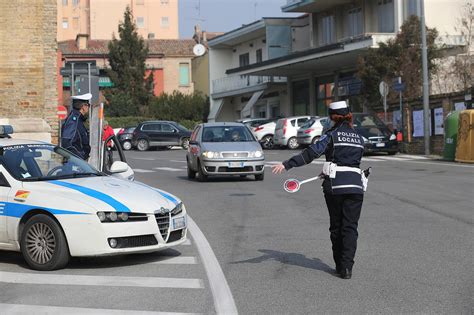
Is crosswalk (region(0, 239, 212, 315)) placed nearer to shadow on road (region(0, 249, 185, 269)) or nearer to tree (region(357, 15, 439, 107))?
shadow on road (region(0, 249, 185, 269))

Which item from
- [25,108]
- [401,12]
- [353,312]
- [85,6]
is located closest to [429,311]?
[353,312]

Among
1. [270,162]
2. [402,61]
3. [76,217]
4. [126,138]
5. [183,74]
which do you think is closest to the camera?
[76,217]

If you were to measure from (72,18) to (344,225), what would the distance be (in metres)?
92.3

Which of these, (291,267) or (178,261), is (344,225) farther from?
(178,261)

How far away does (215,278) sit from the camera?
26.0 feet

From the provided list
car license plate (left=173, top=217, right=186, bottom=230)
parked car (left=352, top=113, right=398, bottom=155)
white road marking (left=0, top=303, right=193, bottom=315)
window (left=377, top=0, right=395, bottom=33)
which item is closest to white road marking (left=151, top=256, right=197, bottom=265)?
car license plate (left=173, top=217, right=186, bottom=230)

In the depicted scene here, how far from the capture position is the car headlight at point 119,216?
8.32m

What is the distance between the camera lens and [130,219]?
27.8 ft

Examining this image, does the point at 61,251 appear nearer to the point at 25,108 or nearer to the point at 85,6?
the point at 25,108

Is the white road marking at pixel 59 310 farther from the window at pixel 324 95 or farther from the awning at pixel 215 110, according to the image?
the awning at pixel 215 110

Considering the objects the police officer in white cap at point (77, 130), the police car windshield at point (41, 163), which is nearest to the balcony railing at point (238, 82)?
the police officer in white cap at point (77, 130)

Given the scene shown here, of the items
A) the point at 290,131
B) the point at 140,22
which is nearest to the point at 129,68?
the point at 290,131

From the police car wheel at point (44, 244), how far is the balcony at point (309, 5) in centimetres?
3875

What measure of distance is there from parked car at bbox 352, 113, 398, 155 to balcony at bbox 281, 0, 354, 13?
49.1 feet
